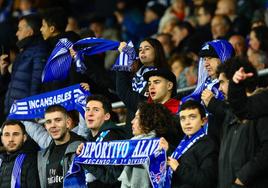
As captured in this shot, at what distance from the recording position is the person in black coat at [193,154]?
33.1 ft

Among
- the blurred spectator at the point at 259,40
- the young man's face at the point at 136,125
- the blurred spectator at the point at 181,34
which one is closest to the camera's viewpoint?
the young man's face at the point at 136,125

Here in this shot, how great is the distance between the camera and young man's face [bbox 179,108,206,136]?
1043 cm

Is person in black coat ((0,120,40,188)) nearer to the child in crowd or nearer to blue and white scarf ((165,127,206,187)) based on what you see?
the child in crowd

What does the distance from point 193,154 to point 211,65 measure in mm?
1268

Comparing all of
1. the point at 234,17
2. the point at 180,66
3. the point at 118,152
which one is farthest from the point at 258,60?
the point at 234,17

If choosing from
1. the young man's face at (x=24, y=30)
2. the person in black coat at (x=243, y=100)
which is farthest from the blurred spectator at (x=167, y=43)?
the person in black coat at (x=243, y=100)

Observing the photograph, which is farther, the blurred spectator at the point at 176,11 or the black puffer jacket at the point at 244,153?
the blurred spectator at the point at 176,11

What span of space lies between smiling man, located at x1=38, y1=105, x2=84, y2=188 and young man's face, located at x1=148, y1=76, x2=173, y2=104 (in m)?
0.96

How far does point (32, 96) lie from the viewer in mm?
12945

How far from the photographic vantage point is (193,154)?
1028cm

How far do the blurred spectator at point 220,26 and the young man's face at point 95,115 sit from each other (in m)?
4.08

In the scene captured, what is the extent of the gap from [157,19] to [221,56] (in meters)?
7.31

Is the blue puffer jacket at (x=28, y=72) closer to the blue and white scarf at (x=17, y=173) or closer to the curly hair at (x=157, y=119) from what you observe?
the blue and white scarf at (x=17, y=173)

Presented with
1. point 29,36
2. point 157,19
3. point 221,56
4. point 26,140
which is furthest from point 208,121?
point 157,19
